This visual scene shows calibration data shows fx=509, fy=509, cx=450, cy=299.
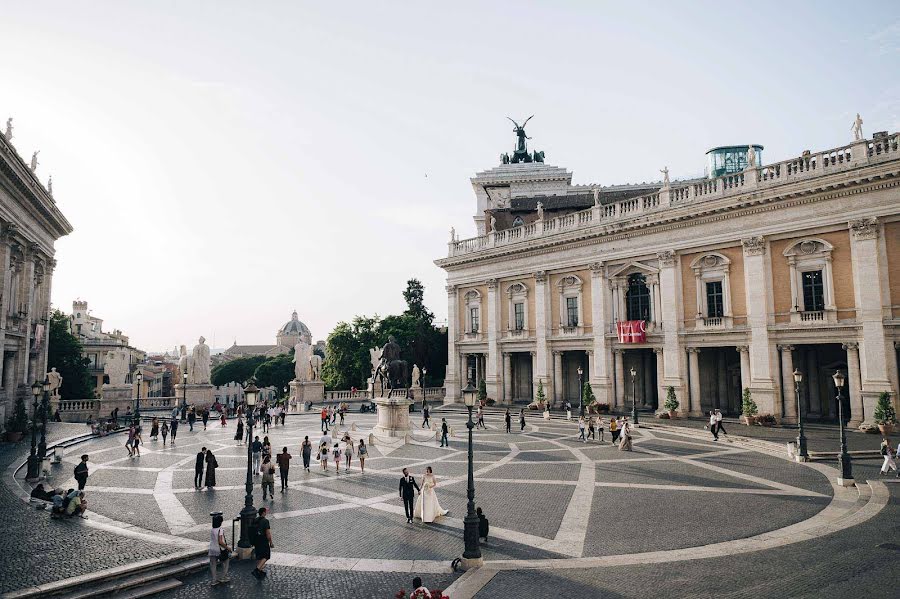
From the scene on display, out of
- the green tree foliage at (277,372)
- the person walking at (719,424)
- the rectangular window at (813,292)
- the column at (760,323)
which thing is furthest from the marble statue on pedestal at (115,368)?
the green tree foliage at (277,372)

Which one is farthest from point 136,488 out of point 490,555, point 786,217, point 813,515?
point 786,217

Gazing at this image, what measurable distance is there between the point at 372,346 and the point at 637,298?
97.9 ft

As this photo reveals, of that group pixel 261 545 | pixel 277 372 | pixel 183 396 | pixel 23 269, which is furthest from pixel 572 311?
pixel 277 372

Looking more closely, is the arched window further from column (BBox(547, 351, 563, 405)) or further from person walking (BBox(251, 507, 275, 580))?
person walking (BBox(251, 507, 275, 580))

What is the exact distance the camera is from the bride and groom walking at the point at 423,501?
1324 cm

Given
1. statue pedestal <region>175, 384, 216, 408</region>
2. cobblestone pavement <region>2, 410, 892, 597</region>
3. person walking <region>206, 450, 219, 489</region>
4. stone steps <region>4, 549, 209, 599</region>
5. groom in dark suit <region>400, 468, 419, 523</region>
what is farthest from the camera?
statue pedestal <region>175, 384, 216, 408</region>

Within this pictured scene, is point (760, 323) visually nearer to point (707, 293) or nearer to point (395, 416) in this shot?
point (707, 293)

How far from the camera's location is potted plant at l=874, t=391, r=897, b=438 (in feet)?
77.8

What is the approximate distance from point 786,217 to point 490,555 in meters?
26.8

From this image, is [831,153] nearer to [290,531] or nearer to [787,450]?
[787,450]

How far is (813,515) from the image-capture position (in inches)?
519

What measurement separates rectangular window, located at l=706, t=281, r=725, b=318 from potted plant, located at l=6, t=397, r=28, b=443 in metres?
39.0

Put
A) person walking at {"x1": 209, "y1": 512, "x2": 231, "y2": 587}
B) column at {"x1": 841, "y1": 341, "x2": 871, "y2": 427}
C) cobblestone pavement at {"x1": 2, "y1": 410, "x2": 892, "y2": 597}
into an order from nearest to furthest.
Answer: person walking at {"x1": 209, "y1": 512, "x2": 231, "y2": 587} < cobblestone pavement at {"x1": 2, "y1": 410, "x2": 892, "y2": 597} < column at {"x1": 841, "y1": 341, "x2": 871, "y2": 427}

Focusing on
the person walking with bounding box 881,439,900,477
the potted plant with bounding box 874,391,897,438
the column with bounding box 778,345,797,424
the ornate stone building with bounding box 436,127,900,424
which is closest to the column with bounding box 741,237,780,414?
the ornate stone building with bounding box 436,127,900,424
